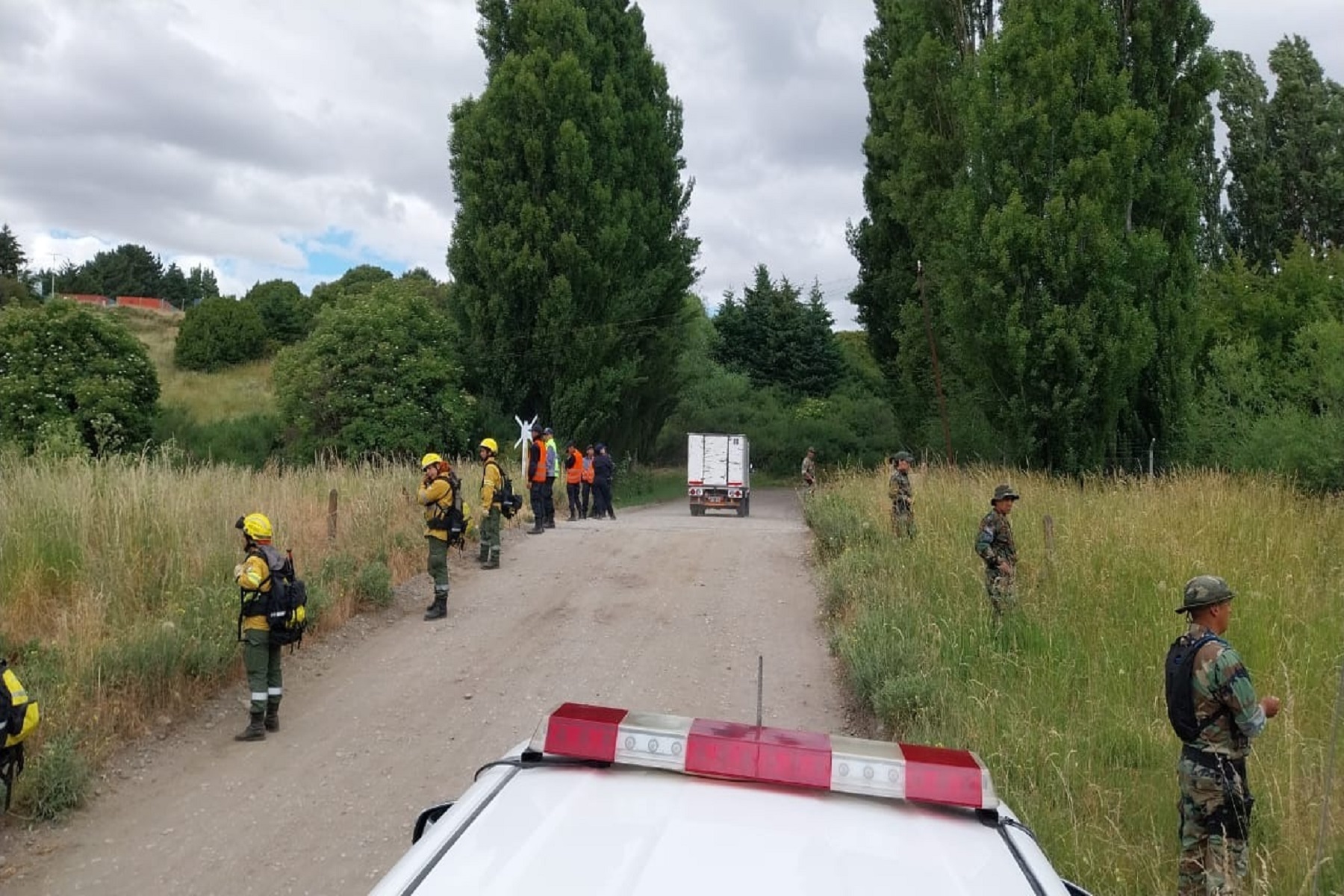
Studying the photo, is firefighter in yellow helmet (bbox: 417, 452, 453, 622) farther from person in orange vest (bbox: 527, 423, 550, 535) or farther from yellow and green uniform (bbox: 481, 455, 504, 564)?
person in orange vest (bbox: 527, 423, 550, 535)

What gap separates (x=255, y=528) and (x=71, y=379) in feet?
88.2

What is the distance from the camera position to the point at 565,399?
30.2m

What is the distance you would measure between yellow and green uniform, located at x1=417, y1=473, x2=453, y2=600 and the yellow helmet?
3252 mm

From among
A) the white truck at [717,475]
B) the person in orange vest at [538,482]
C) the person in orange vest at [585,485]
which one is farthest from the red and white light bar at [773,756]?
the white truck at [717,475]

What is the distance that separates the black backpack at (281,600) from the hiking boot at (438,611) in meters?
Answer: 3.66

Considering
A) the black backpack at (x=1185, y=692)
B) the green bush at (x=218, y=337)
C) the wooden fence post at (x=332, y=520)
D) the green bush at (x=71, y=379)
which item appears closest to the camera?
the black backpack at (x=1185, y=692)

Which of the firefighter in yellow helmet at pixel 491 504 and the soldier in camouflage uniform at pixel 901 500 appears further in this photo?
the firefighter in yellow helmet at pixel 491 504

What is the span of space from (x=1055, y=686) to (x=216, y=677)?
6.59m

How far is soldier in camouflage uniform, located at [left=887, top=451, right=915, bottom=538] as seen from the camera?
42.6 feet

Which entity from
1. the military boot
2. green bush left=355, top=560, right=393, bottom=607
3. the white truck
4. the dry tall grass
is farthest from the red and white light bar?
the white truck

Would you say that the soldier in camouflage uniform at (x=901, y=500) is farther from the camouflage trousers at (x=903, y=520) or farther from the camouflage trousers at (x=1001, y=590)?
the camouflage trousers at (x=1001, y=590)

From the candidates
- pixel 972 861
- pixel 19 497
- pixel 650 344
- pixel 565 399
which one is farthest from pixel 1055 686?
pixel 650 344

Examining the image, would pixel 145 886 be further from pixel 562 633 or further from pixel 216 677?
pixel 562 633

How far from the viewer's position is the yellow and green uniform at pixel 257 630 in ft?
23.6
